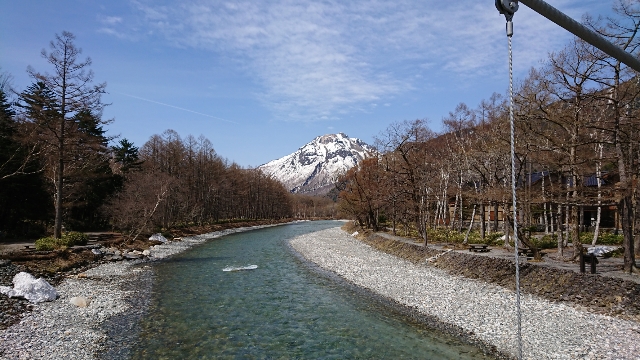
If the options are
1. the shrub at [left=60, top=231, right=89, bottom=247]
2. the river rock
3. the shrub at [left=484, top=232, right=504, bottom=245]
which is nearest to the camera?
the river rock

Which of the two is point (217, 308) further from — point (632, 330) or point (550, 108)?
point (550, 108)

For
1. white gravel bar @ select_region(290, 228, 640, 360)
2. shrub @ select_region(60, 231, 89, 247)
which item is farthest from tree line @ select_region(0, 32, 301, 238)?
white gravel bar @ select_region(290, 228, 640, 360)

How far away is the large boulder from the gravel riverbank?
16.3 inches

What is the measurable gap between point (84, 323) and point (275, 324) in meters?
6.23

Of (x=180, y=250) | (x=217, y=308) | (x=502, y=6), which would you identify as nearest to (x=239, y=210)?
(x=180, y=250)

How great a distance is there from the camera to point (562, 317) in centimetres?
1239

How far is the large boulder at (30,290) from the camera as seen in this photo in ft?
46.6

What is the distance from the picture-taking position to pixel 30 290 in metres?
14.7

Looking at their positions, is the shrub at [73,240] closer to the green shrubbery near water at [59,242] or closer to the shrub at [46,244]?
the green shrubbery near water at [59,242]

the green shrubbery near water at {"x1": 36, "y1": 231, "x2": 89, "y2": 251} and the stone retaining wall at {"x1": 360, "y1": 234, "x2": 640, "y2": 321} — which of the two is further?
the green shrubbery near water at {"x1": 36, "y1": 231, "x2": 89, "y2": 251}

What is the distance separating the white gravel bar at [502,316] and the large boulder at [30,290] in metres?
13.5

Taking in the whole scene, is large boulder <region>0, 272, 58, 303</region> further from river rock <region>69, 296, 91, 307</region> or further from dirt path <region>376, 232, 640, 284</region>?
dirt path <region>376, 232, 640, 284</region>

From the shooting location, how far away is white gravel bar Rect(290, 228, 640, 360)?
10.0 meters

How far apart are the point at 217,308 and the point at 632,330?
13.6 m
